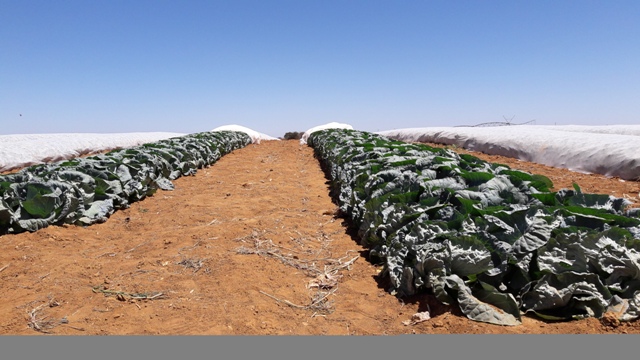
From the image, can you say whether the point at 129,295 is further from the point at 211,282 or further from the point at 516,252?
the point at 516,252

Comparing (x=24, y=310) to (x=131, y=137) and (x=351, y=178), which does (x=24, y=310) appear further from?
(x=131, y=137)

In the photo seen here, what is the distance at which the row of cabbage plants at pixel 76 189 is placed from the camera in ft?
18.0

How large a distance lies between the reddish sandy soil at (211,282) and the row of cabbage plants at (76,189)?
240 mm

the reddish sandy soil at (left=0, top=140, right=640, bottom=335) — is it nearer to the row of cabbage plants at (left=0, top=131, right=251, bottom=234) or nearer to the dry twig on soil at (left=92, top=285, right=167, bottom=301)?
the dry twig on soil at (left=92, top=285, right=167, bottom=301)

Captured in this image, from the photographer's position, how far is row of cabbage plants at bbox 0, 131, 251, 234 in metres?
5.49

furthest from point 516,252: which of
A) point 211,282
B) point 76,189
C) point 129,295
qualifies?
point 76,189

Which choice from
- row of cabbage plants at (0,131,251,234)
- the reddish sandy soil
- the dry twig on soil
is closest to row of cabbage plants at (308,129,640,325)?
the reddish sandy soil

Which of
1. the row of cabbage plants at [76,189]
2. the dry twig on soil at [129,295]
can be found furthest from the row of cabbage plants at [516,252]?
the row of cabbage plants at [76,189]

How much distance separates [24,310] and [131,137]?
2281 cm

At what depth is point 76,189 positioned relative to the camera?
6090 millimetres

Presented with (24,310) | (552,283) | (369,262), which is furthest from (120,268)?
(552,283)

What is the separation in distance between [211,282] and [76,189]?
3.41m

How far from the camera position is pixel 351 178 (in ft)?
23.6

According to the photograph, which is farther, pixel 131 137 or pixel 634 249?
pixel 131 137
